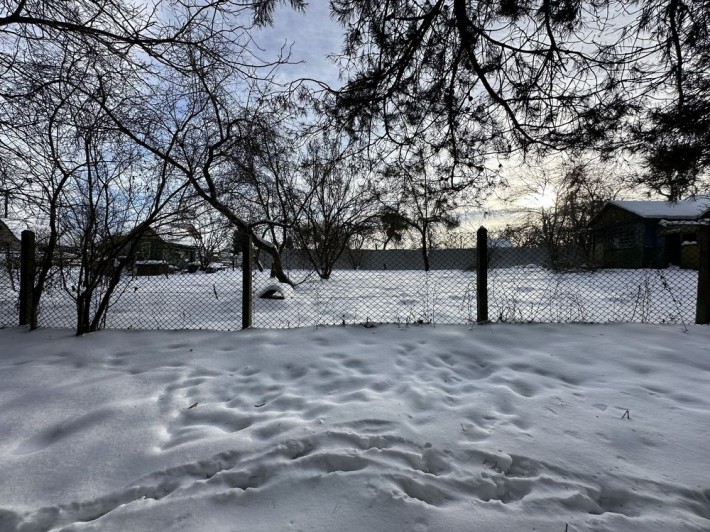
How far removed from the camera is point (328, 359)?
2988mm

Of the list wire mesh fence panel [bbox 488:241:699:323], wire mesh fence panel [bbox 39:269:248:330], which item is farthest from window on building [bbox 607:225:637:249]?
wire mesh fence panel [bbox 39:269:248:330]

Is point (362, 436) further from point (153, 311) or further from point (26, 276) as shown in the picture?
point (153, 311)

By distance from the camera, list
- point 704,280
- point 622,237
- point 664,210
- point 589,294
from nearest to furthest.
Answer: point 704,280
point 589,294
point 664,210
point 622,237

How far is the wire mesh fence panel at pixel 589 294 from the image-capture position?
4.62 meters

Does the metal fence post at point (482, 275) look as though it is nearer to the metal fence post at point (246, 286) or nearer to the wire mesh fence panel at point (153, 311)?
the metal fence post at point (246, 286)

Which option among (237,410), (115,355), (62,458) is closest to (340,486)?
(237,410)

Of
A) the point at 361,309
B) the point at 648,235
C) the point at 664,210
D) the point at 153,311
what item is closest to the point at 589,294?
the point at 361,309

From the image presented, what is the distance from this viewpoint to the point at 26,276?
13.4 feet

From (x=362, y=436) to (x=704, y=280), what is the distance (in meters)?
4.39

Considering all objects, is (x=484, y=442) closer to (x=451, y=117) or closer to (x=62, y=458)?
(x=62, y=458)

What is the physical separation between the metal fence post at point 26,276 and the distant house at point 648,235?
62.4 ft

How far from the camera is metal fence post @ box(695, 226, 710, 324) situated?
3725 millimetres

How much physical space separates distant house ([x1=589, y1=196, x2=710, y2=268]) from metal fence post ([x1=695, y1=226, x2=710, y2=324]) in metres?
13.7

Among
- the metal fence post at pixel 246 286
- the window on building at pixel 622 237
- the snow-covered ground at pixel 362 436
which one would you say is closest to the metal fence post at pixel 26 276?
the snow-covered ground at pixel 362 436
